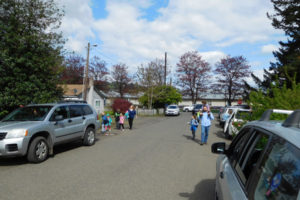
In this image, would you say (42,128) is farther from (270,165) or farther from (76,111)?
(270,165)

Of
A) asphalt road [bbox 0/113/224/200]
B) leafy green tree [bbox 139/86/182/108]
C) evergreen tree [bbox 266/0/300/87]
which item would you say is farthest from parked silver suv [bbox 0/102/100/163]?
leafy green tree [bbox 139/86/182/108]

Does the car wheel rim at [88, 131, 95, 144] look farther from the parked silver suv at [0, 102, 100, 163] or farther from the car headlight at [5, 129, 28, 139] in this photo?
the car headlight at [5, 129, 28, 139]

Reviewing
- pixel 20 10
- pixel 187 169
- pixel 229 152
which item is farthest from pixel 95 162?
pixel 20 10

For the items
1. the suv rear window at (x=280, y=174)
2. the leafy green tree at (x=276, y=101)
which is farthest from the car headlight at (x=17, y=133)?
the leafy green tree at (x=276, y=101)

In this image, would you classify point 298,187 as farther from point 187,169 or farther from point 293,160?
point 187,169

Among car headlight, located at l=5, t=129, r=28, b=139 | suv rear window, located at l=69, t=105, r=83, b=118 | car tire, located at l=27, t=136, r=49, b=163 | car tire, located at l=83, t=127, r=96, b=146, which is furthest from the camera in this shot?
car tire, located at l=83, t=127, r=96, b=146

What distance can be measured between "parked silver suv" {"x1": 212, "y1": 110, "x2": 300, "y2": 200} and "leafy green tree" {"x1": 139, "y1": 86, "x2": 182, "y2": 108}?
35.7 m

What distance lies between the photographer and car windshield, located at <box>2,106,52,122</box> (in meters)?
7.93

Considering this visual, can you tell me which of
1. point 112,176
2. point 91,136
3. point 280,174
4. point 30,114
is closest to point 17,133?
point 30,114

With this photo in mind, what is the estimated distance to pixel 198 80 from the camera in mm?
58500

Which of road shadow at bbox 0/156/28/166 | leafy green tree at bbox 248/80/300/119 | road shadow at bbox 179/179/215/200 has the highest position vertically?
leafy green tree at bbox 248/80/300/119

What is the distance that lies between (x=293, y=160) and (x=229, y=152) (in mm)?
2001

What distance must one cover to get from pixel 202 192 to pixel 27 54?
894 cm

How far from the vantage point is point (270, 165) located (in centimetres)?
182
